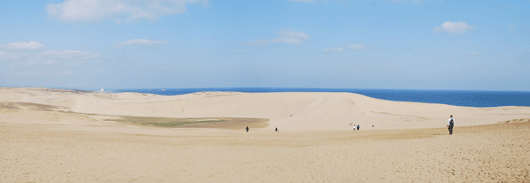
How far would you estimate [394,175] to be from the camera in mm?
11461

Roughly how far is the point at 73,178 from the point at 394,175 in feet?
39.3

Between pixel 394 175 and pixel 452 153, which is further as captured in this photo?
pixel 452 153

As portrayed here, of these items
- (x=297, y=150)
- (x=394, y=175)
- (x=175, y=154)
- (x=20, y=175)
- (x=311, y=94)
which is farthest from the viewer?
(x=311, y=94)

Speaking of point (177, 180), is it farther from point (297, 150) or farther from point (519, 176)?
point (519, 176)

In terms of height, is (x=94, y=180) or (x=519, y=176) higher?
(x=519, y=176)

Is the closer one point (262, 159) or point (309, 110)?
point (262, 159)

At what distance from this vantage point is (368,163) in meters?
13.4

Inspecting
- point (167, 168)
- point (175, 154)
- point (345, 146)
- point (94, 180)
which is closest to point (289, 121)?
point (345, 146)

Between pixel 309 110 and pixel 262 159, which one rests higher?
pixel 309 110

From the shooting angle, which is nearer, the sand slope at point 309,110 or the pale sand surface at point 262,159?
the pale sand surface at point 262,159

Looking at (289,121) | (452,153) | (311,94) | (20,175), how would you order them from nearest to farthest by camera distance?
(20,175) → (452,153) → (289,121) → (311,94)

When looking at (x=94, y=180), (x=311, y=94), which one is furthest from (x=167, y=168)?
(x=311, y=94)

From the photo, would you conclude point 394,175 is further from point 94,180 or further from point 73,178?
point 73,178

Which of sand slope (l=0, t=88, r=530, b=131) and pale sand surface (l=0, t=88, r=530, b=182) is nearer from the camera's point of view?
pale sand surface (l=0, t=88, r=530, b=182)
